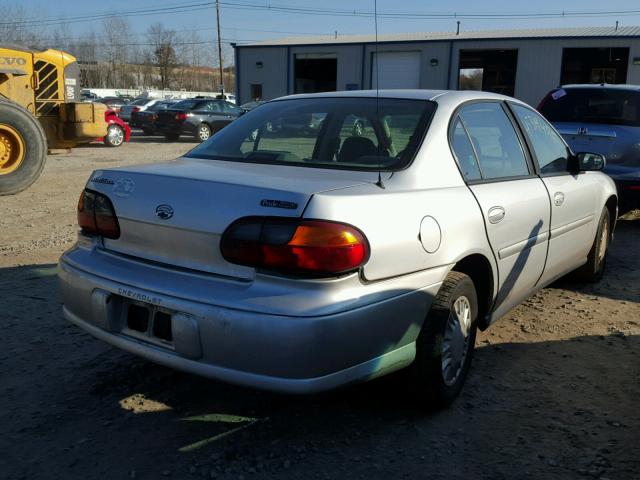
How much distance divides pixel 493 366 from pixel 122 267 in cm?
222

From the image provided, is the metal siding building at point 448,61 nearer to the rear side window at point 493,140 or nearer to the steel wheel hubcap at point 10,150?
the steel wheel hubcap at point 10,150

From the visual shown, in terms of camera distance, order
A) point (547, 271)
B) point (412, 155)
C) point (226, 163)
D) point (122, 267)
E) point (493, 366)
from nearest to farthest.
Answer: point (122, 267), point (412, 155), point (226, 163), point (493, 366), point (547, 271)

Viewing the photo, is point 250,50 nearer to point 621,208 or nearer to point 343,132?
point 621,208

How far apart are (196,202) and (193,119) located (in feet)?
63.4

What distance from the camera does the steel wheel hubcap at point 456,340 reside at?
3074 mm

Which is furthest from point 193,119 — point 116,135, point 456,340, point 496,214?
point 456,340

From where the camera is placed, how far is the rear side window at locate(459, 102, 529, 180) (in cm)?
350

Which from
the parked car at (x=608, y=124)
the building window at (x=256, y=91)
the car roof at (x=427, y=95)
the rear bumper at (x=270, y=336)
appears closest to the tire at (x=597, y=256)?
the car roof at (x=427, y=95)

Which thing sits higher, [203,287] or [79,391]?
[203,287]

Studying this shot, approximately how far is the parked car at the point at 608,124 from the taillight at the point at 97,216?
6027mm

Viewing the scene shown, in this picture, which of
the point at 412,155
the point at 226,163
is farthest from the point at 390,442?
the point at 226,163

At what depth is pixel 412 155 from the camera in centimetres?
A: 304

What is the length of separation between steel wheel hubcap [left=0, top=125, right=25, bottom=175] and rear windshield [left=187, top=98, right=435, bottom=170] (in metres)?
6.33

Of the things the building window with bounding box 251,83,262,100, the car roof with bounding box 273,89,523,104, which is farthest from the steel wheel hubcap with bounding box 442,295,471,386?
the building window with bounding box 251,83,262,100
